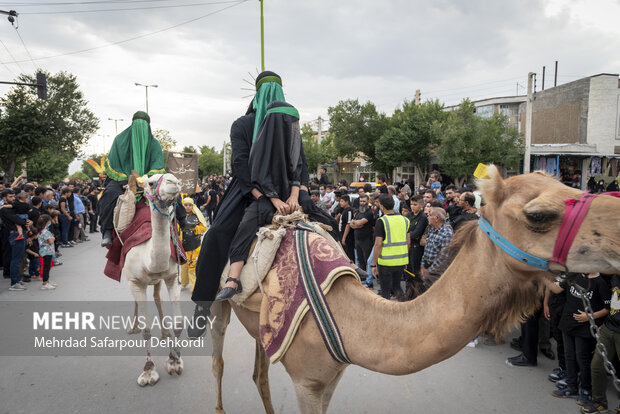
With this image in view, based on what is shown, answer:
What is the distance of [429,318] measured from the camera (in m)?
1.80

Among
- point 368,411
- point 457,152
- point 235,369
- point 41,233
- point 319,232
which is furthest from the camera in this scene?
point 457,152

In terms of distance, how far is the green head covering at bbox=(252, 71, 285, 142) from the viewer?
3.14 metres

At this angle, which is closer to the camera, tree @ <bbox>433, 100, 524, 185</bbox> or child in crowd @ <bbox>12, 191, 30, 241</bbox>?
child in crowd @ <bbox>12, 191, 30, 241</bbox>

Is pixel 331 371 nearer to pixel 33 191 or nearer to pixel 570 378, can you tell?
pixel 570 378

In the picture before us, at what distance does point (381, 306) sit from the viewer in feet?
6.79

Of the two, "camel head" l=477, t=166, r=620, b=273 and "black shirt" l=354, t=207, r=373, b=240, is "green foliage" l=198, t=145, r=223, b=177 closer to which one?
"black shirt" l=354, t=207, r=373, b=240

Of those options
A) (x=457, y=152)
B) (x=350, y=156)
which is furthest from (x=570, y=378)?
(x=350, y=156)

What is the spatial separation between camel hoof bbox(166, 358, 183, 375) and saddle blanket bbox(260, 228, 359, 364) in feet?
9.12

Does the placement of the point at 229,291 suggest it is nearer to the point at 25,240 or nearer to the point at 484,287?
the point at 484,287

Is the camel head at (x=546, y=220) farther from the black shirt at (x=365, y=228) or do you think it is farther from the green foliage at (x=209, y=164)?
the green foliage at (x=209, y=164)

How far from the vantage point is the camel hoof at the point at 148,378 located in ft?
14.0

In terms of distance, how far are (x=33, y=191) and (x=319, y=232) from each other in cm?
1094

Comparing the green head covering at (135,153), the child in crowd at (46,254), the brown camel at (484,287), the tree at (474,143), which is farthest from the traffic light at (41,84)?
the tree at (474,143)

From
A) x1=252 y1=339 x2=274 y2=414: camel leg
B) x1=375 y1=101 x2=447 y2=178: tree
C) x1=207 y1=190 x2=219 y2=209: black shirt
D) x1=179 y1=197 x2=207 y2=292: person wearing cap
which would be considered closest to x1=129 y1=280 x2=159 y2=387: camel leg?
x1=252 y1=339 x2=274 y2=414: camel leg
